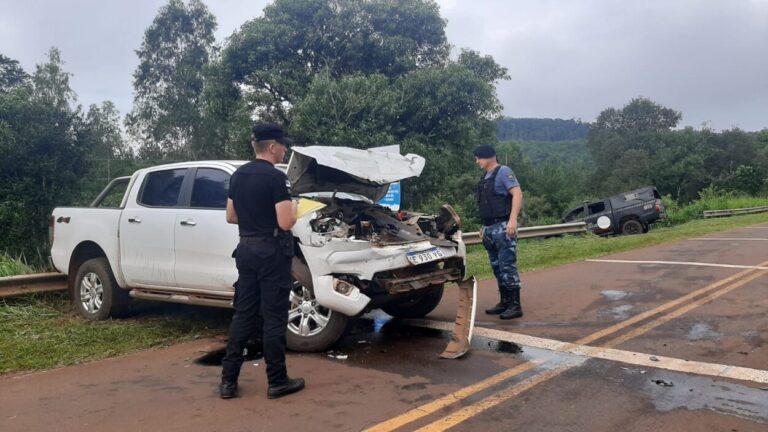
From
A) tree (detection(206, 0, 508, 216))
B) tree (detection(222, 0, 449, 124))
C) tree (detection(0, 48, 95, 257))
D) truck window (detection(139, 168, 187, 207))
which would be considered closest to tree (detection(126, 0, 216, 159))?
tree (detection(0, 48, 95, 257))

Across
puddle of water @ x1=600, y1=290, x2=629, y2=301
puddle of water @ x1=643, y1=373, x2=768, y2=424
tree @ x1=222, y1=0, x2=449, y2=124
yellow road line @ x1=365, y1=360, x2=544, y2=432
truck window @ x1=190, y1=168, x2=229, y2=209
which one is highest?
tree @ x1=222, y1=0, x2=449, y2=124

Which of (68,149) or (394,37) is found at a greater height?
(394,37)

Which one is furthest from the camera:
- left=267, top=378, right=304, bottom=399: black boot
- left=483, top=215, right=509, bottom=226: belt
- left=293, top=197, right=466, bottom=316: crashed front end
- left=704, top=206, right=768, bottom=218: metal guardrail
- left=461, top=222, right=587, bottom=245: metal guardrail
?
left=704, top=206, right=768, bottom=218: metal guardrail

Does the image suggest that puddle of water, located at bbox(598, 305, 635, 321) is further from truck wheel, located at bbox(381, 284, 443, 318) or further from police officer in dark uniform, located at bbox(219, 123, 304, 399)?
police officer in dark uniform, located at bbox(219, 123, 304, 399)

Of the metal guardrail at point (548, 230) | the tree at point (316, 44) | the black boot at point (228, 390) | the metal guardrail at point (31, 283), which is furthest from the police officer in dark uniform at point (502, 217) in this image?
the tree at point (316, 44)

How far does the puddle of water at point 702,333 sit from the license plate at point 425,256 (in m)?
2.35

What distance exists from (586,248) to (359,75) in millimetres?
8365

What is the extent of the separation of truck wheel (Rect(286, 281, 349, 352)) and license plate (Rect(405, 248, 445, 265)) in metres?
Result: 0.77

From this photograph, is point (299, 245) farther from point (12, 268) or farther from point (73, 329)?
point (12, 268)

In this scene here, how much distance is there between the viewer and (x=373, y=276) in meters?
5.04

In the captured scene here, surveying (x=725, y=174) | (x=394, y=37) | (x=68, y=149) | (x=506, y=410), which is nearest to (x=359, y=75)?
(x=394, y=37)

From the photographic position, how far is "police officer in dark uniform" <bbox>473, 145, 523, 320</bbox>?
245 inches

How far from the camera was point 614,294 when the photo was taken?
7539mm

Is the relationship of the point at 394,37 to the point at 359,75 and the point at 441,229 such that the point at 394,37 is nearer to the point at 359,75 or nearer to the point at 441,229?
the point at 359,75
